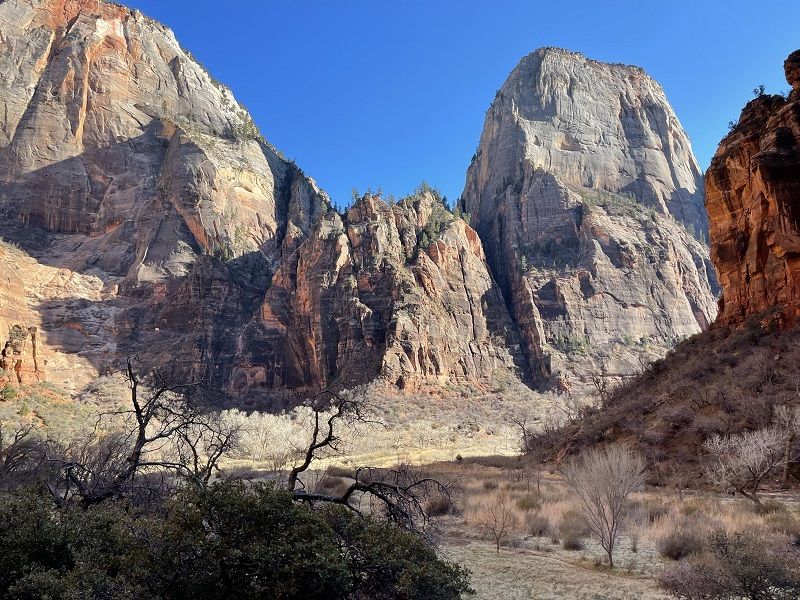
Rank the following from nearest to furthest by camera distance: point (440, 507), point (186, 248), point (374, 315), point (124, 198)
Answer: point (440, 507), point (374, 315), point (186, 248), point (124, 198)

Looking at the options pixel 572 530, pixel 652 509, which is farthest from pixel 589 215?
pixel 572 530

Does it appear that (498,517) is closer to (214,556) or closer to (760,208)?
(214,556)

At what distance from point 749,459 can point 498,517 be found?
318 inches

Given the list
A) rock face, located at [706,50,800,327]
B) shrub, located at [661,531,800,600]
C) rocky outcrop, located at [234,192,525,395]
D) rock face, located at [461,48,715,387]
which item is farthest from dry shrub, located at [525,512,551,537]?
rock face, located at [461,48,715,387]

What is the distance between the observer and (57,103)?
94312 mm

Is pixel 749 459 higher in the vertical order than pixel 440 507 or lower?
higher

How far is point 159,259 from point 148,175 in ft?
68.3

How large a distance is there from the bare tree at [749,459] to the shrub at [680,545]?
177 inches

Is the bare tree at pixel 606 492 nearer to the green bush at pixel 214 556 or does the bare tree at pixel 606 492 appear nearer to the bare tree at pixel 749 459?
the bare tree at pixel 749 459

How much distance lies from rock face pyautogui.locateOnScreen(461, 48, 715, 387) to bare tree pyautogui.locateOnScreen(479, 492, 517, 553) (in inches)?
2571

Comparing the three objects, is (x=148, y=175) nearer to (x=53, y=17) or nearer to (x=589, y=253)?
(x=53, y=17)

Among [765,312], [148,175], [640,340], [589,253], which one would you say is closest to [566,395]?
[640,340]

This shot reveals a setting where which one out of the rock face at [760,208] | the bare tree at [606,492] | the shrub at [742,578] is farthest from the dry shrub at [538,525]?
the rock face at [760,208]

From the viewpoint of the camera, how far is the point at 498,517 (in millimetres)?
16781
